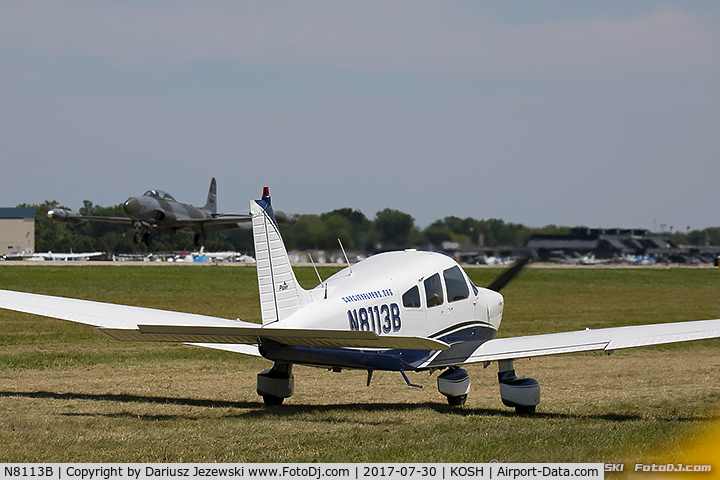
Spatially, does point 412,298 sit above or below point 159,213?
below

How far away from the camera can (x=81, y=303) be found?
40.9 ft

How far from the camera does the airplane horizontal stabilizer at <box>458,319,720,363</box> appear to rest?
35.0 ft

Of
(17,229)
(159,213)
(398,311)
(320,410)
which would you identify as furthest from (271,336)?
(17,229)

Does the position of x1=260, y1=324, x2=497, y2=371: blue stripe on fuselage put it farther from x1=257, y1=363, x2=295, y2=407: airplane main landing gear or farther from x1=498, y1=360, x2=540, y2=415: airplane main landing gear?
x1=257, y1=363, x2=295, y2=407: airplane main landing gear

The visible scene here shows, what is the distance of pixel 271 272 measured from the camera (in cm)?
955

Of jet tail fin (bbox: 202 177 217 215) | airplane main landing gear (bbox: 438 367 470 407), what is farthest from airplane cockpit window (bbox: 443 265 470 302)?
jet tail fin (bbox: 202 177 217 215)

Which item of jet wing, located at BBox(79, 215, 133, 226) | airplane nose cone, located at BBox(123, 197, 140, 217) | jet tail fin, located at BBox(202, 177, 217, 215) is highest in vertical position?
jet tail fin, located at BBox(202, 177, 217, 215)

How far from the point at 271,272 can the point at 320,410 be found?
2.29 m

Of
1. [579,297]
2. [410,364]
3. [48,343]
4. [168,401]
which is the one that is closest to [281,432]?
[410,364]

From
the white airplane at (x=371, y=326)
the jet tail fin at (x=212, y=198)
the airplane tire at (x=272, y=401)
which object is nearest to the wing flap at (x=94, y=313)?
the white airplane at (x=371, y=326)

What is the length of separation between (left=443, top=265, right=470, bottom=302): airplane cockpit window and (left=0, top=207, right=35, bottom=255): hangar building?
117m

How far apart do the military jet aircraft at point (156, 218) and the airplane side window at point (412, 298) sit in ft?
102

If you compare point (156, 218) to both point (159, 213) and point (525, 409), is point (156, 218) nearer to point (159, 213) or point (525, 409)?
point (159, 213)

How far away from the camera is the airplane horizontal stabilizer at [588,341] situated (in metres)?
10.7
